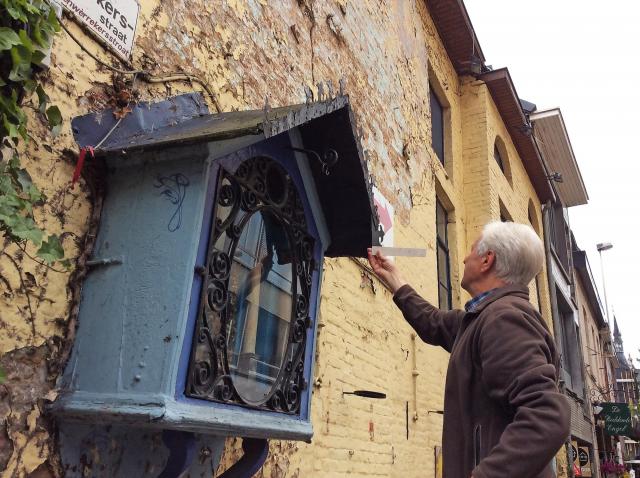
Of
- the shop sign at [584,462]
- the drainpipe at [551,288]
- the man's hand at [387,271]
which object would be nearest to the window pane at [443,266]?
the man's hand at [387,271]

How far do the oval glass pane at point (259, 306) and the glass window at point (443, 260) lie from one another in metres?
5.05

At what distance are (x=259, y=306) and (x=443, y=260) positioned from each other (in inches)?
229

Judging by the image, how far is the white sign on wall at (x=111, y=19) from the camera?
2.27 m

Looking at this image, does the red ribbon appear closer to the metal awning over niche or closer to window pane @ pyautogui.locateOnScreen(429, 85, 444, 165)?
the metal awning over niche

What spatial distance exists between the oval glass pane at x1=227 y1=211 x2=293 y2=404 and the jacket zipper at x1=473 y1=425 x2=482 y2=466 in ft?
2.69

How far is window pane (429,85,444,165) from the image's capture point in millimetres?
8594

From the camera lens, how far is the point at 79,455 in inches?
76.3

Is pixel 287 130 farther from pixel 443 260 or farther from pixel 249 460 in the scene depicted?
pixel 443 260

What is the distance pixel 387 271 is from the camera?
2922 mm

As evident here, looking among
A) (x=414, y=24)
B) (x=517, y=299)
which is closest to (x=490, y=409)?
(x=517, y=299)

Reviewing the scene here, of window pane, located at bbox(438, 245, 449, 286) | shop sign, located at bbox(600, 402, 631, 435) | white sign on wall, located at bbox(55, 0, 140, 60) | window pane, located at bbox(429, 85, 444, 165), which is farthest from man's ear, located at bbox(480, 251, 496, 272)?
shop sign, located at bbox(600, 402, 631, 435)

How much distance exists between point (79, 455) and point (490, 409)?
1.37 m

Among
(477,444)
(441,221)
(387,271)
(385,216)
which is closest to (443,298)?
(441,221)

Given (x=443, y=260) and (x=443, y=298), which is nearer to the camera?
(x=443, y=298)
